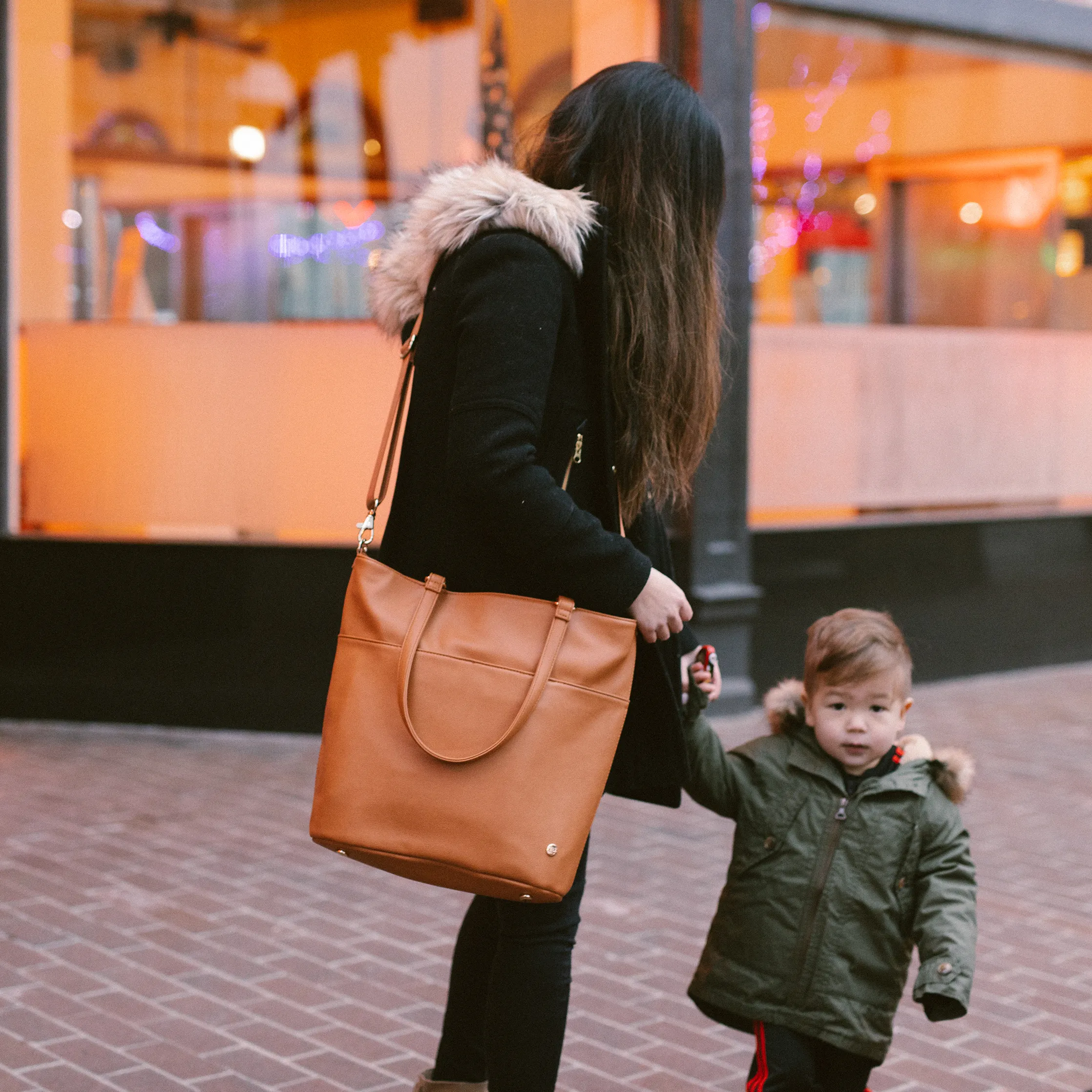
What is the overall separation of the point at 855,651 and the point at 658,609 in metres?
0.46

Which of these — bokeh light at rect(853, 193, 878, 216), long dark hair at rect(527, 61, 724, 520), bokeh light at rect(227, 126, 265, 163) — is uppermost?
bokeh light at rect(227, 126, 265, 163)

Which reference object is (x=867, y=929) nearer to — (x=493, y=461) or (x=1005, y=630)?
(x=493, y=461)

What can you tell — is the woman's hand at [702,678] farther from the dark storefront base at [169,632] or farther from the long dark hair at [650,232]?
the dark storefront base at [169,632]

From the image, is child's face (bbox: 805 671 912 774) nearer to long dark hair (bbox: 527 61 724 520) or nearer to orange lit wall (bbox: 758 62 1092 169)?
long dark hair (bbox: 527 61 724 520)

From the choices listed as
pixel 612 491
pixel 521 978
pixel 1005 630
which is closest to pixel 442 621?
pixel 612 491

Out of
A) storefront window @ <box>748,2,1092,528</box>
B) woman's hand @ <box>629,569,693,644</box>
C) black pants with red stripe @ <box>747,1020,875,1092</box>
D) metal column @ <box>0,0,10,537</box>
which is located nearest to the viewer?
woman's hand @ <box>629,569,693,644</box>

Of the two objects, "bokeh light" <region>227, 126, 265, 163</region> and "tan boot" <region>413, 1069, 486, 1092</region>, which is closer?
"tan boot" <region>413, 1069, 486, 1092</region>

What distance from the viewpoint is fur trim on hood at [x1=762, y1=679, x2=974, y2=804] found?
8.86 feet

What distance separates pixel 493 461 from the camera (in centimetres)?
226

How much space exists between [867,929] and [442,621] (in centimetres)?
92

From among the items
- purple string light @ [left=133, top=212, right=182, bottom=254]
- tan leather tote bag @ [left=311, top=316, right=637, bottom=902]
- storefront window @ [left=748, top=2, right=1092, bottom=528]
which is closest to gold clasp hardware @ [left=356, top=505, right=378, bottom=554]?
tan leather tote bag @ [left=311, top=316, right=637, bottom=902]

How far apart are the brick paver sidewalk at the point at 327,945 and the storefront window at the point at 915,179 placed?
314 cm

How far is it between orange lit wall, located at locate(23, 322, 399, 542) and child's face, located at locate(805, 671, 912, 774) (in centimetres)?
473

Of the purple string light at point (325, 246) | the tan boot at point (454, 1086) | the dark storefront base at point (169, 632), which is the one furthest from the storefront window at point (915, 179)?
the tan boot at point (454, 1086)
